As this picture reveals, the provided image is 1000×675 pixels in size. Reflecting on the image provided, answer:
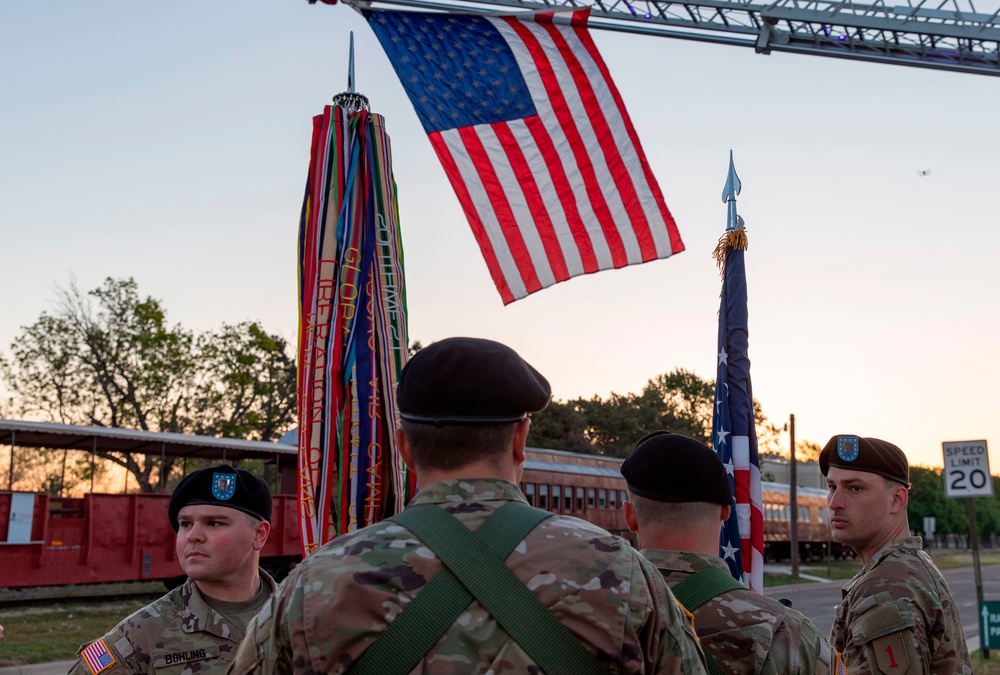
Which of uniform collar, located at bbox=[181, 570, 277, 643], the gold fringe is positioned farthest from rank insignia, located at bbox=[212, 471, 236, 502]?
the gold fringe

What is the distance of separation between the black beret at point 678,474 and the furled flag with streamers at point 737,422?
2081 millimetres

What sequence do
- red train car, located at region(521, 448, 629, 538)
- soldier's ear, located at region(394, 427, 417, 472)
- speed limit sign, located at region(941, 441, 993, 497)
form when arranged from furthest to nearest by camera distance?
1. red train car, located at region(521, 448, 629, 538)
2. speed limit sign, located at region(941, 441, 993, 497)
3. soldier's ear, located at region(394, 427, 417, 472)

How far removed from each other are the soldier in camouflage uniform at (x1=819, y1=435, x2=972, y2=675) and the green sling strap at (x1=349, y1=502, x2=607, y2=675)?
78.7 inches

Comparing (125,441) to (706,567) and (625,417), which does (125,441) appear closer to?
(706,567)

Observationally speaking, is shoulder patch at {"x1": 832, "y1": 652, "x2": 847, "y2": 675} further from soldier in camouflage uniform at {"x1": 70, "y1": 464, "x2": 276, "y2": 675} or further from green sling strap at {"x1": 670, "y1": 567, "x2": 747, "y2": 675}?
soldier in camouflage uniform at {"x1": 70, "y1": 464, "x2": 276, "y2": 675}

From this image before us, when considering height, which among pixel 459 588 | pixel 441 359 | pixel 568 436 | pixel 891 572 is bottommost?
pixel 568 436

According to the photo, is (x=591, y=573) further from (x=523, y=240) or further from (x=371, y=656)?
(x=523, y=240)

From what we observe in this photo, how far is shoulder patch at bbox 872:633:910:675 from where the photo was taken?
10.5ft

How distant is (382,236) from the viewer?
3623 mm

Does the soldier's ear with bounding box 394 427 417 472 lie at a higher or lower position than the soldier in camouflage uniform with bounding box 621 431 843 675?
higher

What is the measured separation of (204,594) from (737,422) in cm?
280

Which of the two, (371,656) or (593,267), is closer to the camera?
(371,656)

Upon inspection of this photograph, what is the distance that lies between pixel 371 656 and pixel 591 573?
1.41 feet

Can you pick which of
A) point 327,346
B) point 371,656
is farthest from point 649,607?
point 327,346
